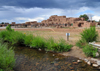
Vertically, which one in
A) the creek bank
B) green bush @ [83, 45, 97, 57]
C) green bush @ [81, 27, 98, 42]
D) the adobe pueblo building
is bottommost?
the creek bank

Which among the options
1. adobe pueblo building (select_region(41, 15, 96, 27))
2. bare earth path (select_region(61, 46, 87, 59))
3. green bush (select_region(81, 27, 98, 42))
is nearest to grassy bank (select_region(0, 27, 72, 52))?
bare earth path (select_region(61, 46, 87, 59))

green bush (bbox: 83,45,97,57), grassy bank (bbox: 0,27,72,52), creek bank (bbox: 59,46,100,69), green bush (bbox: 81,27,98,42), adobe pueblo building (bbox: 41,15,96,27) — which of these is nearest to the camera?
creek bank (bbox: 59,46,100,69)

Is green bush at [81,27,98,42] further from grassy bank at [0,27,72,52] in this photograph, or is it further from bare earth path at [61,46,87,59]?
grassy bank at [0,27,72,52]

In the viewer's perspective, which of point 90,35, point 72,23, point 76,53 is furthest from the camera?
point 72,23

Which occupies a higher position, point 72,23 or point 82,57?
point 72,23

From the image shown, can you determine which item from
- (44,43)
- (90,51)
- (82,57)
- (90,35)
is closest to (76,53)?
(82,57)

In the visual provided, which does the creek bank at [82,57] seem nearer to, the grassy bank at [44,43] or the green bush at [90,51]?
the green bush at [90,51]

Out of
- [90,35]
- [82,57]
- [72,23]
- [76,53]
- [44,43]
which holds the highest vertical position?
[72,23]

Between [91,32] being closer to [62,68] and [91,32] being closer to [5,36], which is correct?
[62,68]

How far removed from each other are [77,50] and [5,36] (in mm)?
8935

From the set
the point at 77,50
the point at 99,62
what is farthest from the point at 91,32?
the point at 99,62

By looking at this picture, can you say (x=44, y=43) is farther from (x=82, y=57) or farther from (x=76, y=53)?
(x=82, y=57)

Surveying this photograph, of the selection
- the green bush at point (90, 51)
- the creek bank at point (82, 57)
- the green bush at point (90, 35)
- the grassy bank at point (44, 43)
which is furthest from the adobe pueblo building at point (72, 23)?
the green bush at point (90, 51)

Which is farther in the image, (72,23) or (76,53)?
(72,23)
